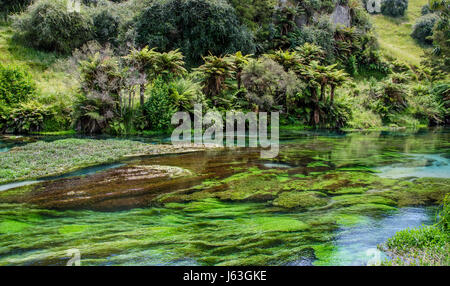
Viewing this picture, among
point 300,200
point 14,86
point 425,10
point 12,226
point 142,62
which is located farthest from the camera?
point 425,10

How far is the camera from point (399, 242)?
157 inches

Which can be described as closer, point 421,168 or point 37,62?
point 421,168

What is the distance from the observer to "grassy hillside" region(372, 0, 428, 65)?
37438 millimetres

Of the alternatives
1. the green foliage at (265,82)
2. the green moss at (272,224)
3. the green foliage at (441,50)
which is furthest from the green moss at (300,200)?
the green foliage at (441,50)

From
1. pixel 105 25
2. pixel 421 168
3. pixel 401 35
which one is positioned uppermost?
pixel 401 35

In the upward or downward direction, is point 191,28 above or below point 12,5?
below

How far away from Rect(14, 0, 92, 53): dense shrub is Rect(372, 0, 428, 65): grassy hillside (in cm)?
3178

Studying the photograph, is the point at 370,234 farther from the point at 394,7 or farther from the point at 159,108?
the point at 394,7

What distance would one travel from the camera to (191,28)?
23.9 meters

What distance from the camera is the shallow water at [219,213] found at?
3791 millimetres

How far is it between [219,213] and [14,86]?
55.4 ft

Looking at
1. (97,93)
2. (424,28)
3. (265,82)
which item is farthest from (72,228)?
(424,28)

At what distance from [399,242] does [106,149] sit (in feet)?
32.9
